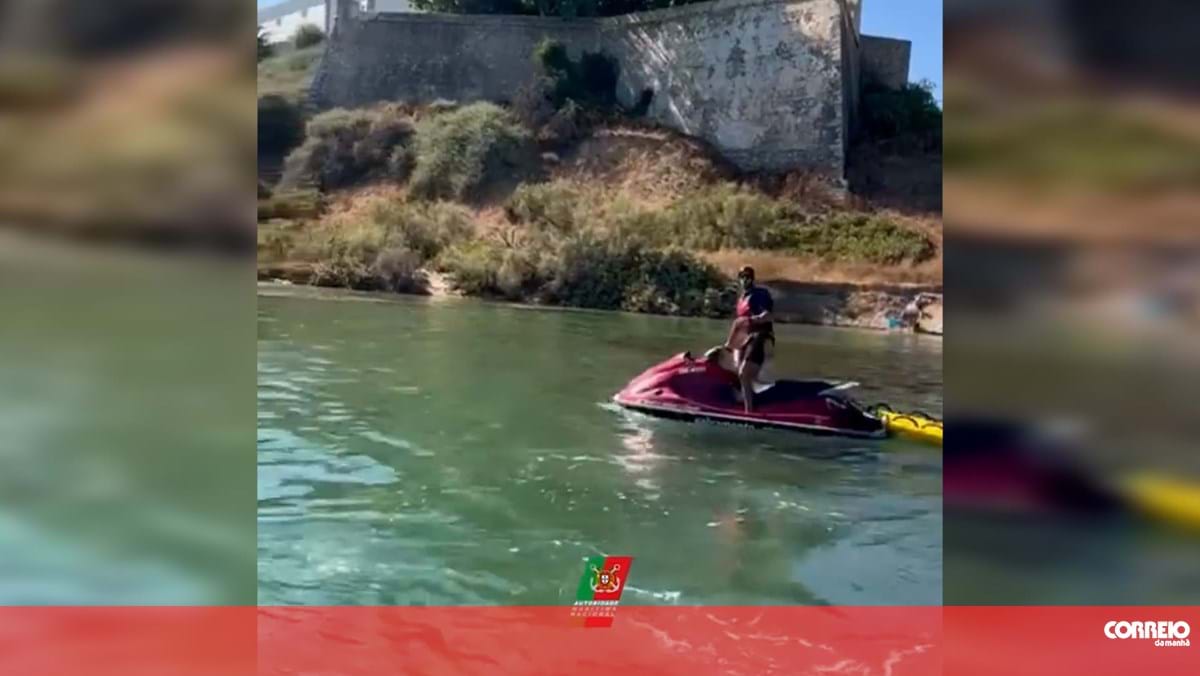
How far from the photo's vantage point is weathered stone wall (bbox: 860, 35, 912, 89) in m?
7.13

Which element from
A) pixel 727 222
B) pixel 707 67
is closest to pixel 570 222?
pixel 727 222

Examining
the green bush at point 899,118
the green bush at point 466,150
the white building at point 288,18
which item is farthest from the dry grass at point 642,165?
the white building at point 288,18

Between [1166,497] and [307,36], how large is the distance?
4.22m

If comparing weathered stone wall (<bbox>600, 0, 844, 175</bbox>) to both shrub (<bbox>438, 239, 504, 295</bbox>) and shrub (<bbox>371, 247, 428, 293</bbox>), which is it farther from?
shrub (<bbox>371, 247, 428, 293</bbox>)

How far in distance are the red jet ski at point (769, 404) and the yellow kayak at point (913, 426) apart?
0.19 feet

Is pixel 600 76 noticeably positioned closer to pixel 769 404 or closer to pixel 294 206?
pixel 294 206

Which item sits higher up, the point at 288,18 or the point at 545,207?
the point at 288,18

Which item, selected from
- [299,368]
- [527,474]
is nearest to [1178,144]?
[527,474]

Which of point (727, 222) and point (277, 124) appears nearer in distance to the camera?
point (277, 124)

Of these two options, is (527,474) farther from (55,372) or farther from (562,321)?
(562,321)

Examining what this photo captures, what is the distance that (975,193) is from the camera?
11.4 feet

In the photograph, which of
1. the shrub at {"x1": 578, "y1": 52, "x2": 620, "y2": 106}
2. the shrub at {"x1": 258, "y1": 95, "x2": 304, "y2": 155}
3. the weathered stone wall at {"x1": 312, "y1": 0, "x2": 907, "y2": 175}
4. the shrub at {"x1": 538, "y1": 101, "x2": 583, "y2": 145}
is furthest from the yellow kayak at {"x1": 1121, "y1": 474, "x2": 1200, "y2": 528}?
the shrub at {"x1": 578, "y1": 52, "x2": 620, "y2": 106}

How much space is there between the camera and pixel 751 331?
218 inches

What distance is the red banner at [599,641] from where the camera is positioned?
279 centimetres
